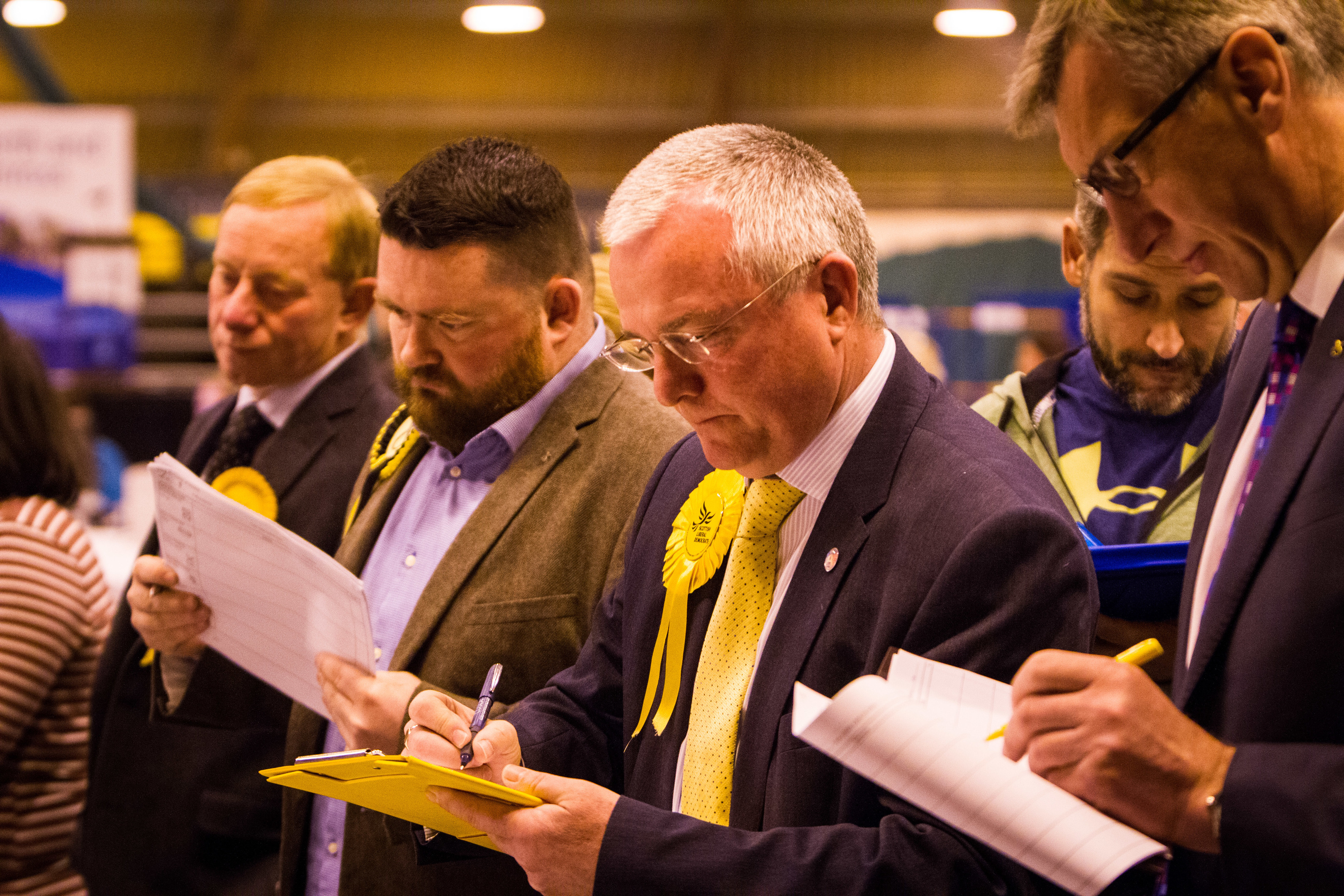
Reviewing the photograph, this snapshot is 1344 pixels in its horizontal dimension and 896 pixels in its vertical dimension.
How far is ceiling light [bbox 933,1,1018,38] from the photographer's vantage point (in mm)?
9062

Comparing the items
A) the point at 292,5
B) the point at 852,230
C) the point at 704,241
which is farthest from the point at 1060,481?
the point at 292,5

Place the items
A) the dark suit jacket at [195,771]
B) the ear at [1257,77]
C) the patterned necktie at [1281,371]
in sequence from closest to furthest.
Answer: the ear at [1257,77]
the patterned necktie at [1281,371]
the dark suit jacket at [195,771]

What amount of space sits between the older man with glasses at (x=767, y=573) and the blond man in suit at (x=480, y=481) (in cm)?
18

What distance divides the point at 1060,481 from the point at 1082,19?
1.15 metres

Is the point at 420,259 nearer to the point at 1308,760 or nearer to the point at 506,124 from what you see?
the point at 1308,760

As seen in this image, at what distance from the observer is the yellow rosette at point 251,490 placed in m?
2.67

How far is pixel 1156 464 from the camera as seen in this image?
2.23 meters

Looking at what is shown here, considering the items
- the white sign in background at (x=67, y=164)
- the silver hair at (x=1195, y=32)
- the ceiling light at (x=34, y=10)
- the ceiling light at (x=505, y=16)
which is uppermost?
the ceiling light at (x=34, y=10)

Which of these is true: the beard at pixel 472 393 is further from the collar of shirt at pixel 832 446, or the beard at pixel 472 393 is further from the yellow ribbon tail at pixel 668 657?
the collar of shirt at pixel 832 446

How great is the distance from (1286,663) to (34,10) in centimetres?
1000

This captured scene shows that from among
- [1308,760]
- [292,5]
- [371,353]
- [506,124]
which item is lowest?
[1308,760]

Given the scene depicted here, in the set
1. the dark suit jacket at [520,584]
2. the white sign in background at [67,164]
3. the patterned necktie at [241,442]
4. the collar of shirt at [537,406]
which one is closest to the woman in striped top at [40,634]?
the patterned necktie at [241,442]

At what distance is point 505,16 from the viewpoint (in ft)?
27.2

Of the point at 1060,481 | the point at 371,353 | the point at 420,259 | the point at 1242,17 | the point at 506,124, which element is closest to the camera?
the point at 1242,17
